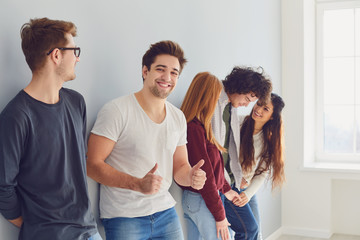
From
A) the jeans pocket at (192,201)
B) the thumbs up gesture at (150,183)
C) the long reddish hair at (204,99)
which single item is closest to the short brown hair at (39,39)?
the thumbs up gesture at (150,183)

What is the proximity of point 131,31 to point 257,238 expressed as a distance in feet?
4.96

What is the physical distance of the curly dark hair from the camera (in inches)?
106

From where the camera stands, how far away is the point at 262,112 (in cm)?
306

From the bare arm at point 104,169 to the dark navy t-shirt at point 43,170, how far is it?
0.70ft

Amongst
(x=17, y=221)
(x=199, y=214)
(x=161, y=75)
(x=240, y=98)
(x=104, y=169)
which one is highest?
(x=161, y=75)

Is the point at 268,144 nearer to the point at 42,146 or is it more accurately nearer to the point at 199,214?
the point at 199,214

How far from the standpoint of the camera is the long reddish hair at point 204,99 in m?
2.38

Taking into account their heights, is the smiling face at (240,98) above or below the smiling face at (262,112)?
above

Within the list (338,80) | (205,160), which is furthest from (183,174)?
(338,80)

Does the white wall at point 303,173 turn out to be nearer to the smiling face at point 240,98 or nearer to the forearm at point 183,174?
the smiling face at point 240,98

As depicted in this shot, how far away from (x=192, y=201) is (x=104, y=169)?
0.78m

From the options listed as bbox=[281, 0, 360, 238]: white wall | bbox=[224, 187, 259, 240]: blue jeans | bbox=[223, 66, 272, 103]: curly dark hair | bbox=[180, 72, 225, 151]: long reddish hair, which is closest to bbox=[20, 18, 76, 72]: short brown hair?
bbox=[180, 72, 225, 151]: long reddish hair

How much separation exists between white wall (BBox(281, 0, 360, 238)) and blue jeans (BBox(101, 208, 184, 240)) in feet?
9.36

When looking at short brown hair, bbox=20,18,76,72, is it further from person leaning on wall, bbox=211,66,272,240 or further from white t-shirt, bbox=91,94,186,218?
person leaning on wall, bbox=211,66,272,240
